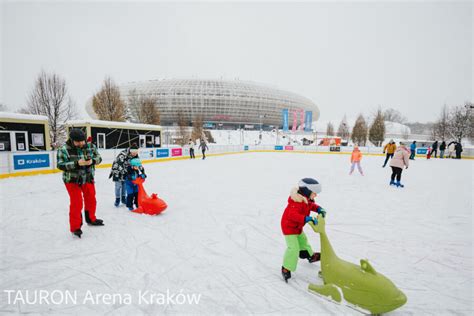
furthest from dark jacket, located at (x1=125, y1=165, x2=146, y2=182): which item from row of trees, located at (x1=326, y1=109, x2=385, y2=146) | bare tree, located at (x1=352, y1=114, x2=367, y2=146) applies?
bare tree, located at (x1=352, y1=114, x2=367, y2=146)

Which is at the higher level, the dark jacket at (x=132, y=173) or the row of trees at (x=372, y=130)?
the row of trees at (x=372, y=130)

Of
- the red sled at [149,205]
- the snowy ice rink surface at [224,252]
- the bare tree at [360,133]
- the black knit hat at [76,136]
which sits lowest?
the snowy ice rink surface at [224,252]

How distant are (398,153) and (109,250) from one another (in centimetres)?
802

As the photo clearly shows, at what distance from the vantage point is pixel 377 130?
132ft

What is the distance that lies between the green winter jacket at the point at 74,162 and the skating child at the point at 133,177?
3.13 feet

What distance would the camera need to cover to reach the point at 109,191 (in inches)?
248

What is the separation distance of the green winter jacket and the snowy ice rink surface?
2.99 ft

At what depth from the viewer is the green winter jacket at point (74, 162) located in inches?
117

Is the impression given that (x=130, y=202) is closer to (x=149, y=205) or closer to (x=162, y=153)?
(x=149, y=205)

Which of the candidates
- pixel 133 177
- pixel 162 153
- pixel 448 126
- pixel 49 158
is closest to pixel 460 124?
pixel 448 126

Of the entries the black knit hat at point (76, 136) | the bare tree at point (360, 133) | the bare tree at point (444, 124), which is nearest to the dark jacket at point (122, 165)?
the black knit hat at point (76, 136)

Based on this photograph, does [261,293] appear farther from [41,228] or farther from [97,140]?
[97,140]

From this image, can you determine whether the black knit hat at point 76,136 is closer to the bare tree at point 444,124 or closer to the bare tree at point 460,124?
the bare tree at point 460,124

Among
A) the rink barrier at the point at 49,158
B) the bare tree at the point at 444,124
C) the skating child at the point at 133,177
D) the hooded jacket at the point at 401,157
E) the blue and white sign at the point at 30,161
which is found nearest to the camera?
the skating child at the point at 133,177
